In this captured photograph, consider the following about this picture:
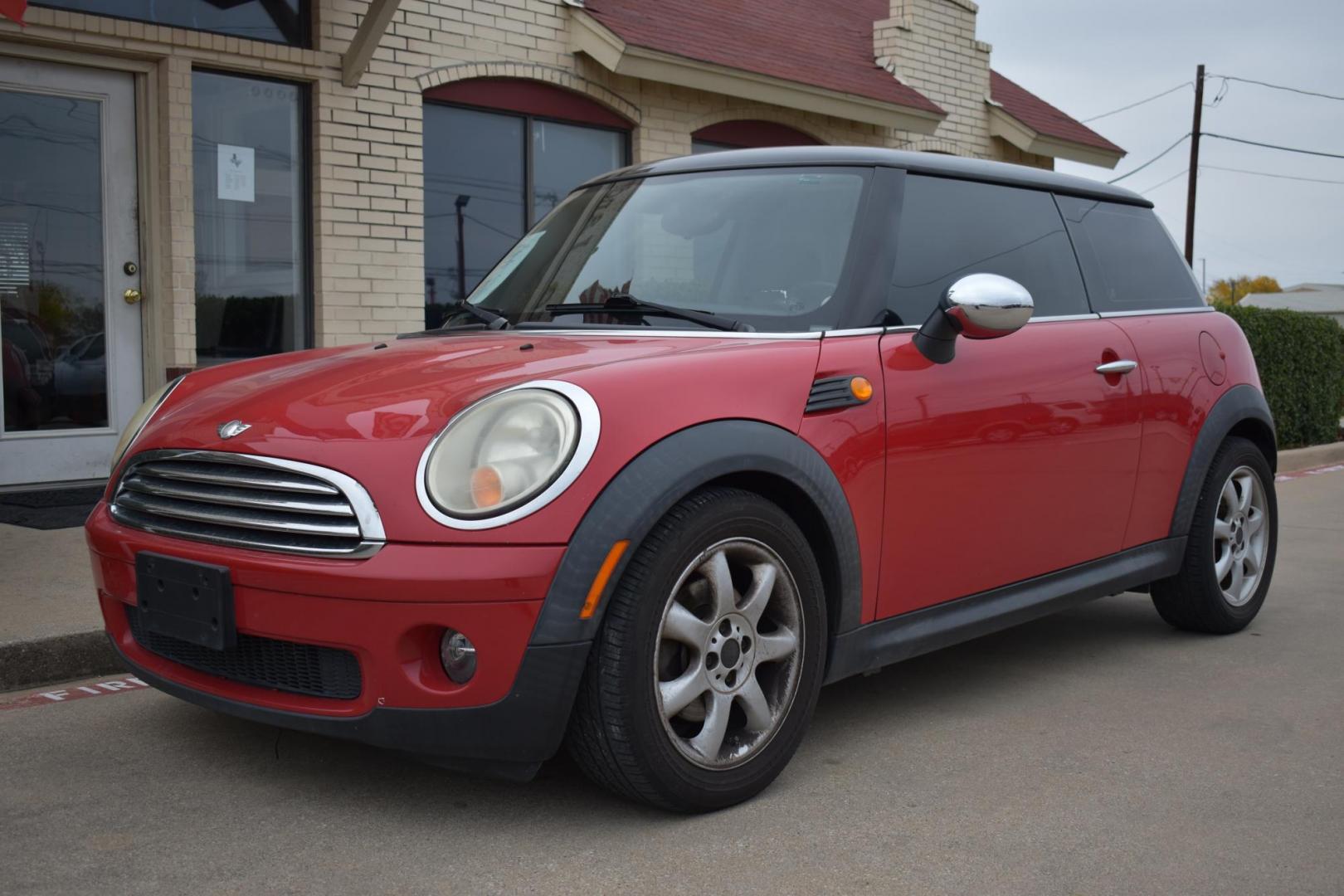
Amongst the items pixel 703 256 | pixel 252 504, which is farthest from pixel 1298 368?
pixel 252 504

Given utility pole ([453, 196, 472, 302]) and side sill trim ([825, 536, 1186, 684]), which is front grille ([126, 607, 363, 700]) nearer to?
side sill trim ([825, 536, 1186, 684])

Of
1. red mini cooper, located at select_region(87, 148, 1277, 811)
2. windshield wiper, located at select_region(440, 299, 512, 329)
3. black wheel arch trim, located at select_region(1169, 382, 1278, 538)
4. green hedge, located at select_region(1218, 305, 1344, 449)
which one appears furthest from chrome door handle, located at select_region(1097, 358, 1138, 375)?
green hedge, located at select_region(1218, 305, 1344, 449)

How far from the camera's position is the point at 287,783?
3.48m

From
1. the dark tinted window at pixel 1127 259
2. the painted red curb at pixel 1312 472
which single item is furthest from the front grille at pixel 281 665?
the painted red curb at pixel 1312 472

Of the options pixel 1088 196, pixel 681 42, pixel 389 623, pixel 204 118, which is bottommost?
pixel 389 623

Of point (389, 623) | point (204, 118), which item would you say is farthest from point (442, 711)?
point (204, 118)

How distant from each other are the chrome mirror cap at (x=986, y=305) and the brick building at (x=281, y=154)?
4.96 m

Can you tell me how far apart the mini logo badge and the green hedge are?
1170 cm

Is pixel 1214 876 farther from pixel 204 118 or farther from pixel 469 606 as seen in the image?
pixel 204 118

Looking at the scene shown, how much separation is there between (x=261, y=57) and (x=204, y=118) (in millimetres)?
505

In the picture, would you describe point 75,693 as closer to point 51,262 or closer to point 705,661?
point 705,661

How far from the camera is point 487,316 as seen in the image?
419 centimetres

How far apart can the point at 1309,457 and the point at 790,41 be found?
6.03m

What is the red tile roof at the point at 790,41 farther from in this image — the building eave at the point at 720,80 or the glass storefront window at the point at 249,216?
the glass storefront window at the point at 249,216
